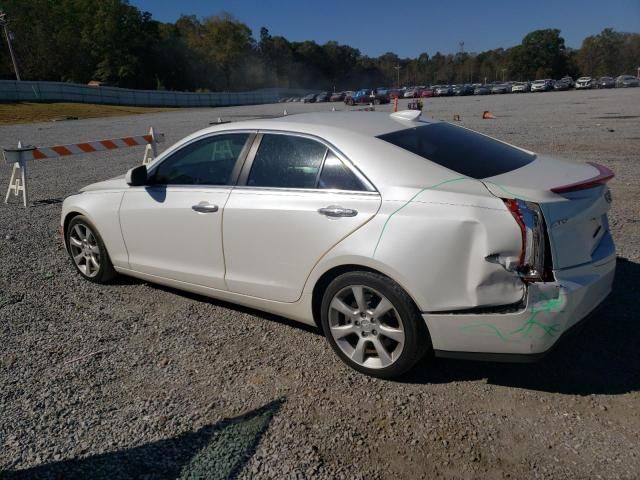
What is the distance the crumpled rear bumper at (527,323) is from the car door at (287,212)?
836 mm

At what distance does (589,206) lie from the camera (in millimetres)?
3244

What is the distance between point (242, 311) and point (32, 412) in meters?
1.76

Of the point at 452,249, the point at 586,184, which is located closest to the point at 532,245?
the point at 452,249

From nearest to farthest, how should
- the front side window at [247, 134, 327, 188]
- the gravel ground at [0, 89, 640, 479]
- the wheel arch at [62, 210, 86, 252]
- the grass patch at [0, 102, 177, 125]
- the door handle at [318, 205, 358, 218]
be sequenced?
the gravel ground at [0, 89, 640, 479], the door handle at [318, 205, 358, 218], the front side window at [247, 134, 327, 188], the wheel arch at [62, 210, 86, 252], the grass patch at [0, 102, 177, 125]

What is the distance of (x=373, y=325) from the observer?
11.1 ft

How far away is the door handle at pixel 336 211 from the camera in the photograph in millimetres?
3357

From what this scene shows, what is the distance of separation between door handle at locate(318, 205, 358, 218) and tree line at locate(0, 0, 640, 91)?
9382 cm

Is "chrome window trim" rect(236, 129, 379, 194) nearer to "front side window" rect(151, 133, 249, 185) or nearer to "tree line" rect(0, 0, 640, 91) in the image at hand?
"front side window" rect(151, 133, 249, 185)

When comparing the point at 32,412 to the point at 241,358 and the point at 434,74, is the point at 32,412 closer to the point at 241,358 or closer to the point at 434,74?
the point at 241,358

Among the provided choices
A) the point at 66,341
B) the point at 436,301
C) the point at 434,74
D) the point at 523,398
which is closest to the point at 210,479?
the point at 436,301

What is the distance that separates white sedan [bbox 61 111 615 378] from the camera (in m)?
2.96

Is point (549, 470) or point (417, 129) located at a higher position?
point (417, 129)

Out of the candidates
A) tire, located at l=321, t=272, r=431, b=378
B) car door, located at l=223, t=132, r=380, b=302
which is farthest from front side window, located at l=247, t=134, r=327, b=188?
tire, located at l=321, t=272, r=431, b=378

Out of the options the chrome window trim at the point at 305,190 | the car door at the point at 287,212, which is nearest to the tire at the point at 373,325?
the car door at the point at 287,212
